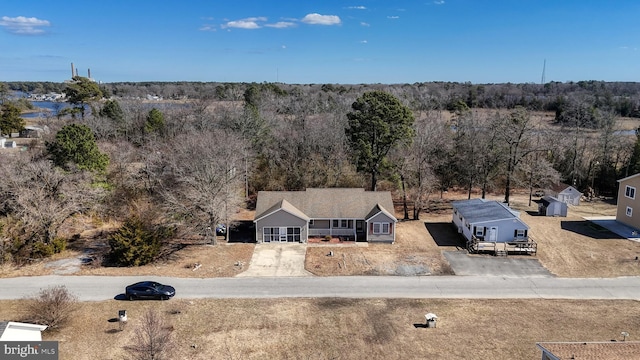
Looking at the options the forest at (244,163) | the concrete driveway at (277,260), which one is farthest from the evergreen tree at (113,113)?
the concrete driveway at (277,260)

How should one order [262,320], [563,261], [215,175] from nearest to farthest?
[262,320] → [563,261] → [215,175]

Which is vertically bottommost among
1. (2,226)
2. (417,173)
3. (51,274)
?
(51,274)

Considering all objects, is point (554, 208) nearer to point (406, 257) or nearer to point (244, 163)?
point (406, 257)

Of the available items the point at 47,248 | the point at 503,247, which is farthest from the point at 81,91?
the point at 503,247

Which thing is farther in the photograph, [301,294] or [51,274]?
[51,274]

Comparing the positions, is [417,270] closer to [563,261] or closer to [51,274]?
[563,261]

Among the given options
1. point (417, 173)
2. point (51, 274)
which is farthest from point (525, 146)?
point (51, 274)

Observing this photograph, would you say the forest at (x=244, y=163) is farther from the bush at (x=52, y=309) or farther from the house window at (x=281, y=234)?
the bush at (x=52, y=309)
